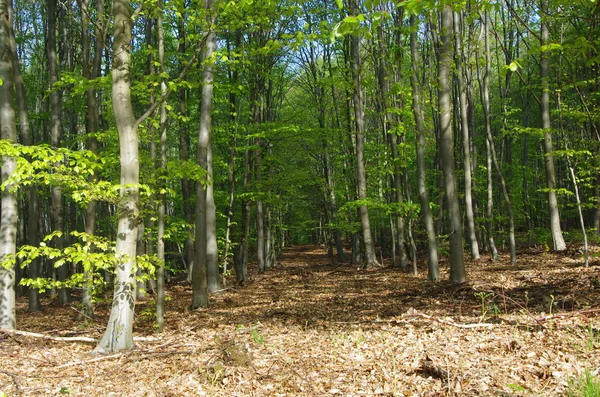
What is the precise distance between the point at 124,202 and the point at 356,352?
12.4ft

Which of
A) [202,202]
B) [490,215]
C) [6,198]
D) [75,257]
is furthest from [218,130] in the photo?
[490,215]

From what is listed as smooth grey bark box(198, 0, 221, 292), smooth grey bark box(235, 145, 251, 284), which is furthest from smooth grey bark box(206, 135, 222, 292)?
smooth grey bark box(235, 145, 251, 284)

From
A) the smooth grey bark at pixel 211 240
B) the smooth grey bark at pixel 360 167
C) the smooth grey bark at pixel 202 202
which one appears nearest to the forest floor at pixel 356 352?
the smooth grey bark at pixel 202 202

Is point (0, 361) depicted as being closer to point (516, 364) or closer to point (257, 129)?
point (516, 364)

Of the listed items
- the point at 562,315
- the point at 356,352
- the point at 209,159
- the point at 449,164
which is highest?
the point at 209,159

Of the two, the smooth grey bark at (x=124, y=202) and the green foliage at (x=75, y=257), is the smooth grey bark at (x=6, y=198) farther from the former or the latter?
the smooth grey bark at (x=124, y=202)

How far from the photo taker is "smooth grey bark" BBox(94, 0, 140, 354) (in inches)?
235

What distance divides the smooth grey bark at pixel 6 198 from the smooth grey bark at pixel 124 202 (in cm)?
265

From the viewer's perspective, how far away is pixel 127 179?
608 cm

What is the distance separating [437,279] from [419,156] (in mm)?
3512

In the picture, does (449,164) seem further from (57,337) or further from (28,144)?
(28,144)

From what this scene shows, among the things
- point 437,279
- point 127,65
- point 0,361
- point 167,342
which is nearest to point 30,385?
point 0,361

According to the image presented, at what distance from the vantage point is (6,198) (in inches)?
300

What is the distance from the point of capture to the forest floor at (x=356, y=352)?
169 inches
